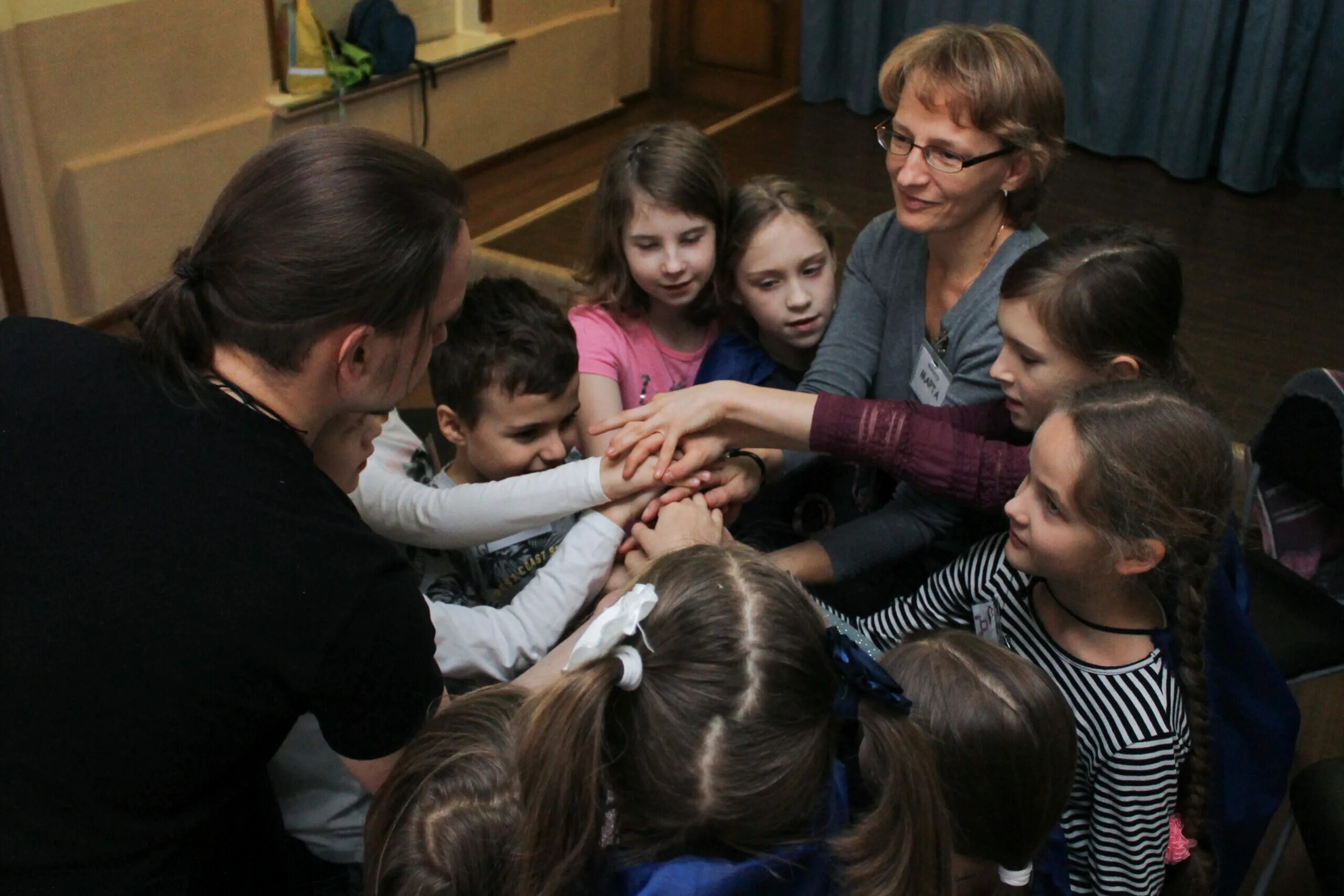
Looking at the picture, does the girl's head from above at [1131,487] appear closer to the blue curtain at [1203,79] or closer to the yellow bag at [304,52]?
the blue curtain at [1203,79]

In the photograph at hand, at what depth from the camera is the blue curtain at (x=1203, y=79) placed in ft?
14.3

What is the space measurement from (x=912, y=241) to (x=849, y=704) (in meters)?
1.09

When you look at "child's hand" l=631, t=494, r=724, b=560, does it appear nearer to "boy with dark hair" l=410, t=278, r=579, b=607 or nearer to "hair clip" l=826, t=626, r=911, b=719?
"boy with dark hair" l=410, t=278, r=579, b=607

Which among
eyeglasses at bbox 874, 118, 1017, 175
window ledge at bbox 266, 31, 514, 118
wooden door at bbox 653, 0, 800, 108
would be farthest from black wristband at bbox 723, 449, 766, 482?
wooden door at bbox 653, 0, 800, 108

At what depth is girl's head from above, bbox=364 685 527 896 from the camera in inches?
38.5

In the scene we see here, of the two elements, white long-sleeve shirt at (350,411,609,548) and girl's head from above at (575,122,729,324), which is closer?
white long-sleeve shirt at (350,411,609,548)

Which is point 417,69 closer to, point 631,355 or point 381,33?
point 381,33

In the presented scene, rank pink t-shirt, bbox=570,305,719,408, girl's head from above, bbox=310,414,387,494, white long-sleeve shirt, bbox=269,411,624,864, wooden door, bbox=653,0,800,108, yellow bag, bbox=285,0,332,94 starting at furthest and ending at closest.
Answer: wooden door, bbox=653,0,800,108 → yellow bag, bbox=285,0,332,94 → pink t-shirt, bbox=570,305,719,408 → white long-sleeve shirt, bbox=269,411,624,864 → girl's head from above, bbox=310,414,387,494

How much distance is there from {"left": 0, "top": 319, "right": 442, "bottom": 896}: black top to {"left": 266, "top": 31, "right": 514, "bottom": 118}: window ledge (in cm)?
330

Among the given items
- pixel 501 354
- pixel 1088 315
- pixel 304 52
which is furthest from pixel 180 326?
pixel 304 52

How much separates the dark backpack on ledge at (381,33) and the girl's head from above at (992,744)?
12.6 ft

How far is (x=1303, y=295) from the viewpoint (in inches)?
140

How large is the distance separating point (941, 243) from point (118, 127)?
116 inches

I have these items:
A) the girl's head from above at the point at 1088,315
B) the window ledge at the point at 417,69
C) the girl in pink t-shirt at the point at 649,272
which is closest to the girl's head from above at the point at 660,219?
the girl in pink t-shirt at the point at 649,272
